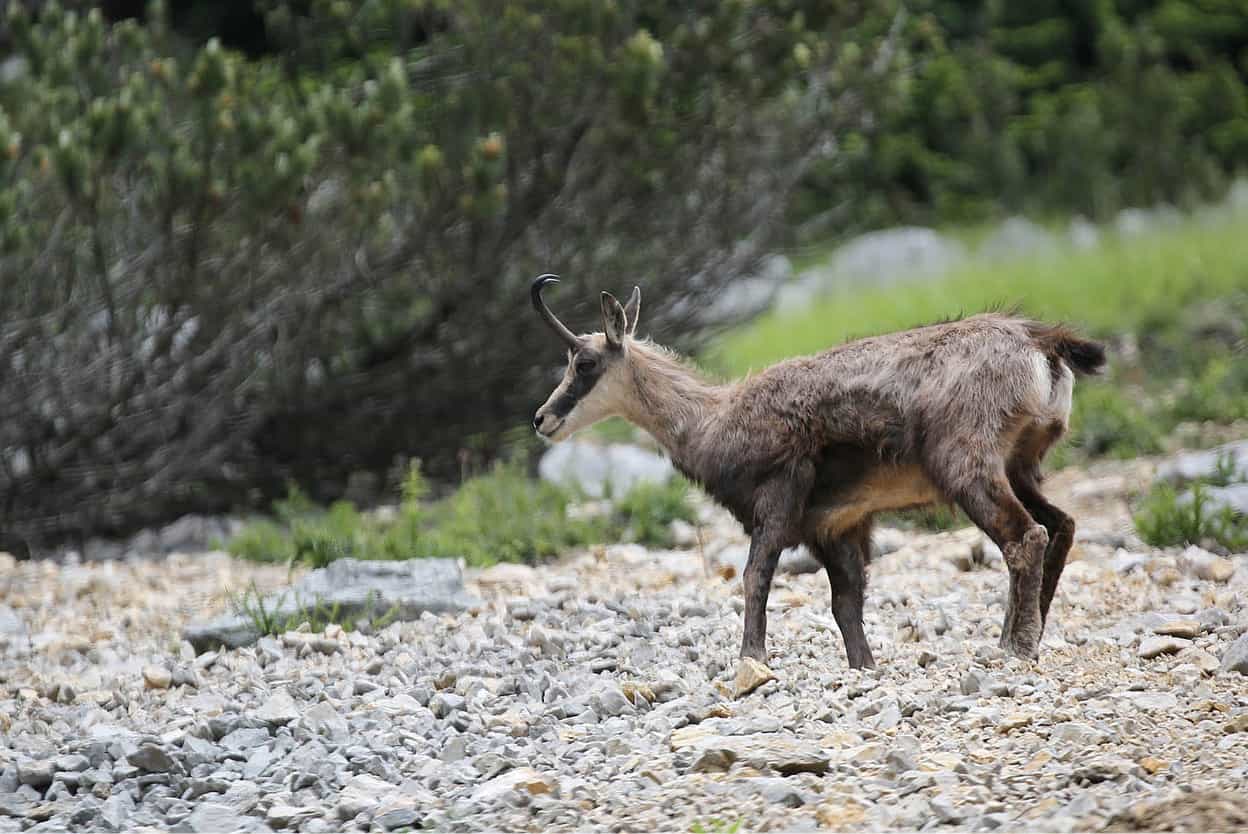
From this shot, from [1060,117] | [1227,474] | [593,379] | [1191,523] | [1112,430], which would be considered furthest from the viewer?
[1060,117]

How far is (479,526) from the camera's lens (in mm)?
8492

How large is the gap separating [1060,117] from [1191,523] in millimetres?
13290

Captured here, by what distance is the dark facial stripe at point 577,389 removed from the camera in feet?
20.4

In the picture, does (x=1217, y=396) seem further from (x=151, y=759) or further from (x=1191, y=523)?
(x=151, y=759)

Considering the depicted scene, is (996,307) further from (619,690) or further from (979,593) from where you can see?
(619,690)

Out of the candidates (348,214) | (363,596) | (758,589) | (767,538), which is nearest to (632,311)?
(767,538)

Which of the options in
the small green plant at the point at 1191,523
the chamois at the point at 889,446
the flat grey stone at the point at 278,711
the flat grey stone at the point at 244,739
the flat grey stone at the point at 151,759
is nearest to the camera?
the flat grey stone at the point at 151,759

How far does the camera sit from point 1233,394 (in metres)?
10.2

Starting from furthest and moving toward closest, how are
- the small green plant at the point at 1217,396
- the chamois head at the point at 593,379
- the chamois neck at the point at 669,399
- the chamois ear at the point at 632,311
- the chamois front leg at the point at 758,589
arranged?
the small green plant at the point at 1217,396, the chamois ear at the point at 632,311, the chamois head at the point at 593,379, the chamois neck at the point at 669,399, the chamois front leg at the point at 758,589

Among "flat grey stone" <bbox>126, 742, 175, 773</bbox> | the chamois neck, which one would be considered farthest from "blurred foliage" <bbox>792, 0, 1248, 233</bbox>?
"flat grey stone" <bbox>126, 742, 175, 773</bbox>

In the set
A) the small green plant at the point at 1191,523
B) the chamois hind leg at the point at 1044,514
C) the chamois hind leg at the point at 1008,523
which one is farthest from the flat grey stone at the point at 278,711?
the small green plant at the point at 1191,523

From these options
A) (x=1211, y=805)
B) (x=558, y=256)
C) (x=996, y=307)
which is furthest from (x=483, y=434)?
(x=1211, y=805)

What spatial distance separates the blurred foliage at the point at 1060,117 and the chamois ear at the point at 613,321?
440 inches

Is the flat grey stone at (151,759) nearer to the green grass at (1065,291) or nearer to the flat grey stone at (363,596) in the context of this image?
the flat grey stone at (363,596)
